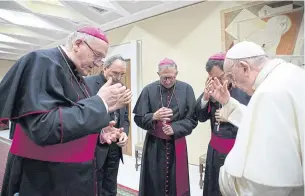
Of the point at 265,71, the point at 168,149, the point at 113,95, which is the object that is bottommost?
the point at 168,149

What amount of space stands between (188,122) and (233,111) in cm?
65

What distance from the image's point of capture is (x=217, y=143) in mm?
2227

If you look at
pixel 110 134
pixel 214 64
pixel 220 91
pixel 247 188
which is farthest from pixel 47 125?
pixel 214 64

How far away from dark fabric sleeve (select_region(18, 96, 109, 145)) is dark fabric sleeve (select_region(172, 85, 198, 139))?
1.25 m

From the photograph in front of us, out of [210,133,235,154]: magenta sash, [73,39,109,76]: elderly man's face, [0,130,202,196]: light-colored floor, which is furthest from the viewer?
[0,130,202,196]: light-colored floor

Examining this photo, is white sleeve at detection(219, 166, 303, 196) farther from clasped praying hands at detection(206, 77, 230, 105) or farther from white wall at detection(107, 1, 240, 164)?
white wall at detection(107, 1, 240, 164)

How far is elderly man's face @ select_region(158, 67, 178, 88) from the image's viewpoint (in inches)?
94.9

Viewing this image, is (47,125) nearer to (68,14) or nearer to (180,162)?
(180,162)

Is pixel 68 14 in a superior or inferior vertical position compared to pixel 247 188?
superior

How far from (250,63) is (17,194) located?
4.39 ft

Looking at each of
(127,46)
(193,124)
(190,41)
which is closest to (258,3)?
(190,41)

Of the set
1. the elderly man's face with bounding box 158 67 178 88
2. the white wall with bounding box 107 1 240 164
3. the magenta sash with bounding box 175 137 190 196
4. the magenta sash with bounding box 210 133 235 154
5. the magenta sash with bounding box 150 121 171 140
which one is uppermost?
the white wall with bounding box 107 1 240 164

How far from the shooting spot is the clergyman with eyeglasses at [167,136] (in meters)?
2.38

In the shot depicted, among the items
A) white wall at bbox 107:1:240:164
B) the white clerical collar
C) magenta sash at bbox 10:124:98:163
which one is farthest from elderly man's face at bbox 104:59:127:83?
white wall at bbox 107:1:240:164
